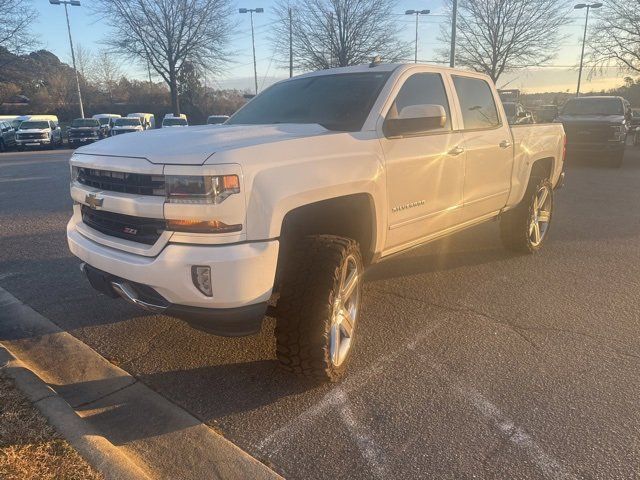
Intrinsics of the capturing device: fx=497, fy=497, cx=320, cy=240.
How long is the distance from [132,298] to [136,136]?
1122 mm

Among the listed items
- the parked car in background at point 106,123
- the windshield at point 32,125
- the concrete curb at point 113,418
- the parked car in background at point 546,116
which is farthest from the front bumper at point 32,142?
the concrete curb at point 113,418

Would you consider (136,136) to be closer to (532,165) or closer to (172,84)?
(532,165)

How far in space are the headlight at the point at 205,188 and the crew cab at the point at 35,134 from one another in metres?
29.9

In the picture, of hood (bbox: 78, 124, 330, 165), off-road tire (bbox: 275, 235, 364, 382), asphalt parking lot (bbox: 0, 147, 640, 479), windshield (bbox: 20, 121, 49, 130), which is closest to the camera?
asphalt parking lot (bbox: 0, 147, 640, 479)

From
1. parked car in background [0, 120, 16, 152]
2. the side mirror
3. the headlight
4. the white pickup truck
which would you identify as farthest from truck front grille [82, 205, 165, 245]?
parked car in background [0, 120, 16, 152]

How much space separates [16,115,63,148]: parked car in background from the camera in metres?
27.5

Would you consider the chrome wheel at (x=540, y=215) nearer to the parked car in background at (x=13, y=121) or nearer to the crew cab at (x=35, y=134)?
the crew cab at (x=35, y=134)

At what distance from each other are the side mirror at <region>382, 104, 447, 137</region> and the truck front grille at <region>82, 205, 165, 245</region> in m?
1.72

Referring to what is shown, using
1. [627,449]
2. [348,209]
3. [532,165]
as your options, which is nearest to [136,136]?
[348,209]

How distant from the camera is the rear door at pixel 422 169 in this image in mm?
3553

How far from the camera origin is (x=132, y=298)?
2.84 metres

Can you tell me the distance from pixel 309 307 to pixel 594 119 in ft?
49.2

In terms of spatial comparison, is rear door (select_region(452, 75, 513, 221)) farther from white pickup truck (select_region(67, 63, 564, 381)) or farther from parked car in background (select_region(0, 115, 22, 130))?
parked car in background (select_region(0, 115, 22, 130))

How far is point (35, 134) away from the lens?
27.8 metres
